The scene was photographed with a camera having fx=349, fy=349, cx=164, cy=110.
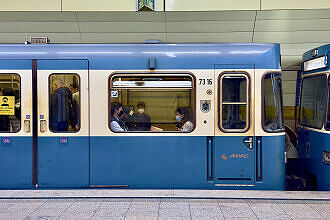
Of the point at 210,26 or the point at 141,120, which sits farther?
the point at 210,26

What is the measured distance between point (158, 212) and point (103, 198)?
1.03 m

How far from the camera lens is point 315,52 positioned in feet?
22.0

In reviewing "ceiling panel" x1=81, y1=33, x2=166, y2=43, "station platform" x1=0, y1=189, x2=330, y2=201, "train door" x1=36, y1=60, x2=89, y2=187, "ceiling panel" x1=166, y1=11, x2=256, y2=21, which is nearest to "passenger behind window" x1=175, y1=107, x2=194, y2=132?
"station platform" x1=0, y1=189, x2=330, y2=201

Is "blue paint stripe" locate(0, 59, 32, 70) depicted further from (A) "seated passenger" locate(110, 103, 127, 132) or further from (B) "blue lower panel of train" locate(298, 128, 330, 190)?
(B) "blue lower panel of train" locate(298, 128, 330, 190)

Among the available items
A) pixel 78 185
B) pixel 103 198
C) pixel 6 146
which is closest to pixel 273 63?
pixel 103 198

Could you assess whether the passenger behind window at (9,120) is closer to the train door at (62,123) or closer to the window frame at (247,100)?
the train door at (62,123)

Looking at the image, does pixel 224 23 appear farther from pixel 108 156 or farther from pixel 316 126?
pixel 108 156

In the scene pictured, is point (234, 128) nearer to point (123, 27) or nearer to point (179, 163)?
point (179, 163)

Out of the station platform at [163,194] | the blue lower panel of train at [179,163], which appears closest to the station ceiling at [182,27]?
the blue lower panel of train at [179,163]

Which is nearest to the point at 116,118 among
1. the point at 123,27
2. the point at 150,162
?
the point at 150,162

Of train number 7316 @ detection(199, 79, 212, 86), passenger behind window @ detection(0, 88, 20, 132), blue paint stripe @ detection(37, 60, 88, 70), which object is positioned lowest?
passenger behind window @ detection(0, 88, 20, 132)

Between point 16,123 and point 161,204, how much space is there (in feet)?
9.69

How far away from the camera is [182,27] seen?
11.5m

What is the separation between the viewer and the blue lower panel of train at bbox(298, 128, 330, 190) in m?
6.18
